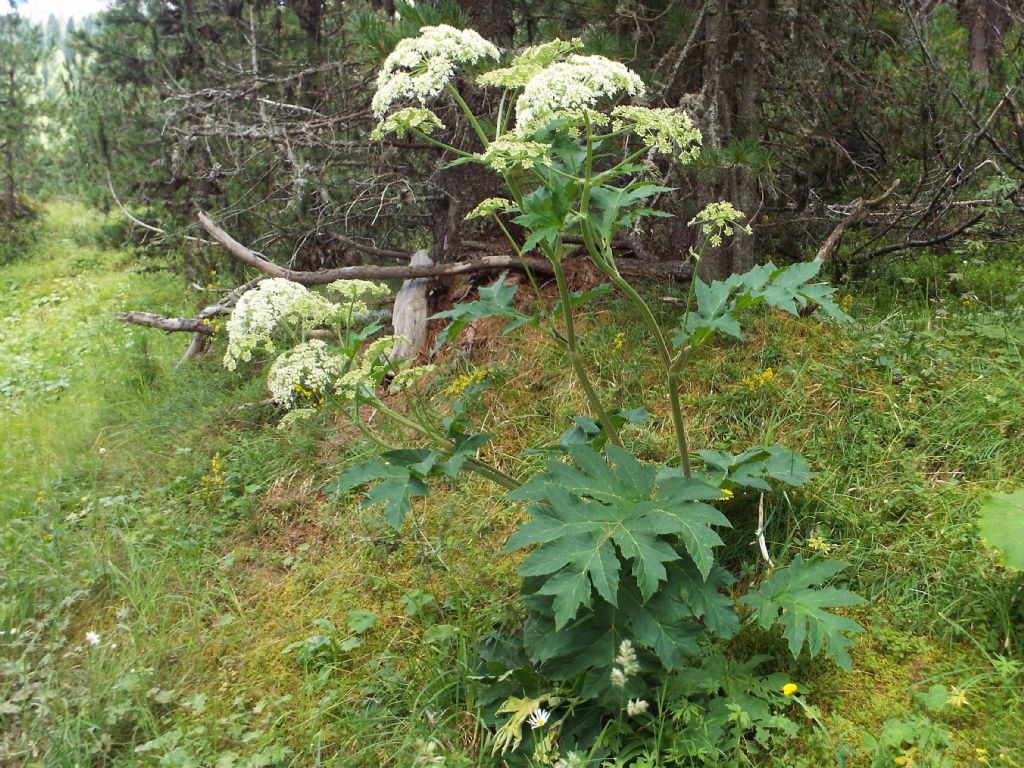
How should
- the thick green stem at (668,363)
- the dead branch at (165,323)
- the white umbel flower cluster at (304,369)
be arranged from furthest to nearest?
the dead branch at (165,323), the white umbel flower cluster at (304,369), the thick green stem at (668,363)

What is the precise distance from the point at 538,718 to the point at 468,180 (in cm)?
401

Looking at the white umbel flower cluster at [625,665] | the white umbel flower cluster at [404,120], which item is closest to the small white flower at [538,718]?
the white umbel flower cluster at [625,665]

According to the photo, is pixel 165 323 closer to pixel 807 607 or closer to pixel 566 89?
pixel 566 89

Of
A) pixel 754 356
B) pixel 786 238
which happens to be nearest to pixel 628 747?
pixel 754 356

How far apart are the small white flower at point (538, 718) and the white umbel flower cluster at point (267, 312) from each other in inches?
61.9

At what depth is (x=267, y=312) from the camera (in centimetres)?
268

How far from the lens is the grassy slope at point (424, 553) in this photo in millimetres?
2574

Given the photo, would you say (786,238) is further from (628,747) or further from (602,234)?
(628,747)

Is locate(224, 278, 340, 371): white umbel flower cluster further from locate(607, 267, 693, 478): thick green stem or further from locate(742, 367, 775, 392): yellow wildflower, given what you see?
locate(742, 367, 775, 392): yellow wildflower

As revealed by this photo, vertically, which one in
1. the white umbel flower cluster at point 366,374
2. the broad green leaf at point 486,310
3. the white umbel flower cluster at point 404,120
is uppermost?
the white umbel flower cluster at point 404,120

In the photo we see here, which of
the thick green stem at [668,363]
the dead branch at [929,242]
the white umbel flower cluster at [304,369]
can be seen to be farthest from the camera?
the dead branch at [929,242]

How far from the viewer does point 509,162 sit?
7.11 feet

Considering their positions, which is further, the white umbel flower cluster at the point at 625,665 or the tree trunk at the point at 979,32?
the tree trunk at the point at 979,32

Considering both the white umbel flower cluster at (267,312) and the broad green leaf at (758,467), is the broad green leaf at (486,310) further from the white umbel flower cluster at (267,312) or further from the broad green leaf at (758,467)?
the broad green leaf at (758,467)
